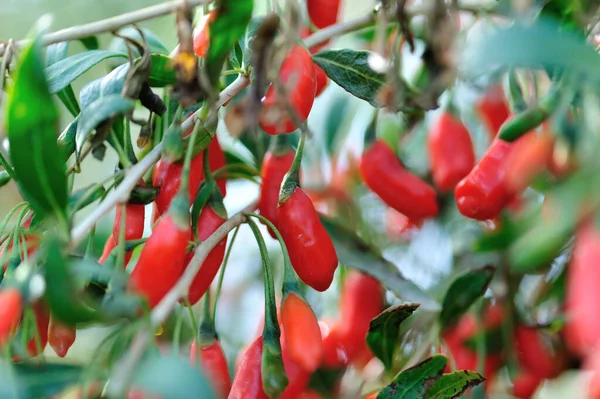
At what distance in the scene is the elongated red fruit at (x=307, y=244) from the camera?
0.67 metres

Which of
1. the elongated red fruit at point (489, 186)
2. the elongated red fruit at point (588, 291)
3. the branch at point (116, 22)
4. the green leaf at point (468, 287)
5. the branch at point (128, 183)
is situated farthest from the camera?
the green leaf at point (468, 287)

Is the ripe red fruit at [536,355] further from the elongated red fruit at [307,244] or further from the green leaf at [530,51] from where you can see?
the green leaf at [530,51]

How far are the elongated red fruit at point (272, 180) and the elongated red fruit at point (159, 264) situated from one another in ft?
0.59

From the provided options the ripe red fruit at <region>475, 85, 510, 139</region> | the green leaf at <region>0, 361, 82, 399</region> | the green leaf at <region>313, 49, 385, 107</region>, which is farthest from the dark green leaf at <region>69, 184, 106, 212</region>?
the ripe red fruit at <region>475, 85, 510, 139</region>

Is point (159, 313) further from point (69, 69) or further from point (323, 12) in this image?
point (323, 12)

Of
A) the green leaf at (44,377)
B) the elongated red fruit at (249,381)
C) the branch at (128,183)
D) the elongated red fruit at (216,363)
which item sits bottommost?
the elongated red fruit at (216,363)

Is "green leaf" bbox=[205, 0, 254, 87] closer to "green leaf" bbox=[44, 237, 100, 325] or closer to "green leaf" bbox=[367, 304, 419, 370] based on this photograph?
"green leaf" bbox=[44, 237, 100, 325]

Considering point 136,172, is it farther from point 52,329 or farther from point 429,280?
point 429,280

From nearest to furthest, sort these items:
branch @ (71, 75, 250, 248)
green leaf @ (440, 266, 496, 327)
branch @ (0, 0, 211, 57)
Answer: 1. branch @ (71, 75, 250, 248)
2. branch @ (0, 0, 211, 57)
3. green leaf @ (440, 266, 496, 327)

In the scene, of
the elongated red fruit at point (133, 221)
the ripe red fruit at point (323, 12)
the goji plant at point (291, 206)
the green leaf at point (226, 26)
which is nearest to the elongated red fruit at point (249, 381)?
the goji plant at point (291, 206)

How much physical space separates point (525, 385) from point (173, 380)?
→ 0.57m

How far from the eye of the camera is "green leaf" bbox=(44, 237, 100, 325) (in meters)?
0.46

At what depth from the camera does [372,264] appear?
2.93 feet

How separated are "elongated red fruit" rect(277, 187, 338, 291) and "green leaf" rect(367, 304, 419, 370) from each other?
103mm
